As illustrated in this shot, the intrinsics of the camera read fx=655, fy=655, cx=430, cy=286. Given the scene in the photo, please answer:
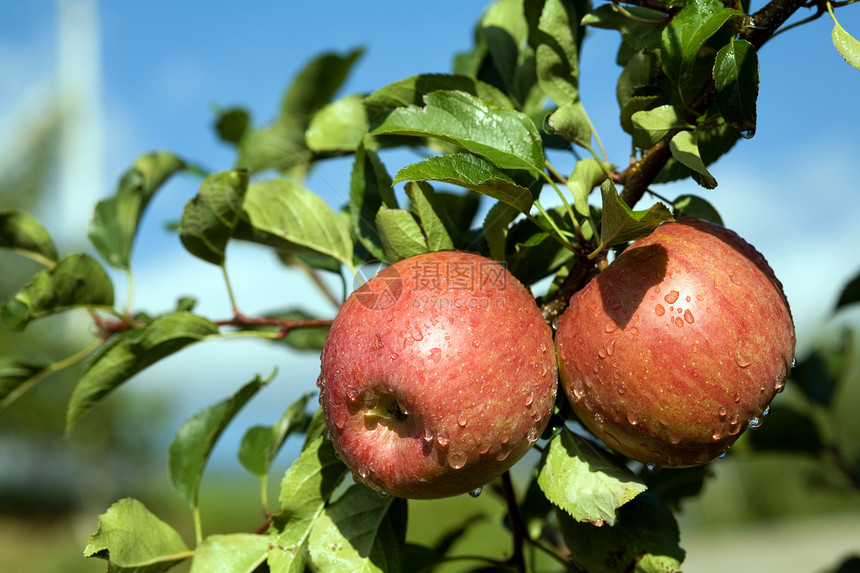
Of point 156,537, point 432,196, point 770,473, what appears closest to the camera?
point 432,196

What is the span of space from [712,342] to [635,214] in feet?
0.53

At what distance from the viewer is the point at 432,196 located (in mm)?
809

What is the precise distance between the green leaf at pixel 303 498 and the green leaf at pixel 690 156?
1.77 ft

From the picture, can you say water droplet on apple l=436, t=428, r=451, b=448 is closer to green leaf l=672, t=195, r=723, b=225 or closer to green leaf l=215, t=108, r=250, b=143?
green leaf l=672, t=195, r=723, b=225

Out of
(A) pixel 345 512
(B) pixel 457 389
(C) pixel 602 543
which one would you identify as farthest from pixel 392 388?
(C) pixel 602 543

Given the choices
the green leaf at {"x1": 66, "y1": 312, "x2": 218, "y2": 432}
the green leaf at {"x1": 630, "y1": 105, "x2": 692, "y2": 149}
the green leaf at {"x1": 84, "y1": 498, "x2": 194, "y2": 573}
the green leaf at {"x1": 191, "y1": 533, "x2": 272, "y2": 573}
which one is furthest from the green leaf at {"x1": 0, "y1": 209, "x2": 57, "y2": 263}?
the green leaf at {"x1": 630, "y1": 105, "x2": 692, "y2": 149}

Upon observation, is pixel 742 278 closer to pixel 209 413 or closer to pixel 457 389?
pixel 457 389

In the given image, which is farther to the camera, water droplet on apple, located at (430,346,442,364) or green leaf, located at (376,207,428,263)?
green leaf, located at (376,207,428,263)

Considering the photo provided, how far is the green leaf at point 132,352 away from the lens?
3.26ft

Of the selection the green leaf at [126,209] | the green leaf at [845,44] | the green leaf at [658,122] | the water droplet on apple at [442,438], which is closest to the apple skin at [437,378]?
the water droplet on apple at [442,438]

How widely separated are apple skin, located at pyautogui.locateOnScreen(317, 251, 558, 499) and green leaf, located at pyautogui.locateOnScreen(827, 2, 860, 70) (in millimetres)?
444

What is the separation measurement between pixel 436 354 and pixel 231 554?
45 centimetres

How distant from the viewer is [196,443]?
108 cm

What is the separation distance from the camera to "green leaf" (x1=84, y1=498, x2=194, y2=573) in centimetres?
85
